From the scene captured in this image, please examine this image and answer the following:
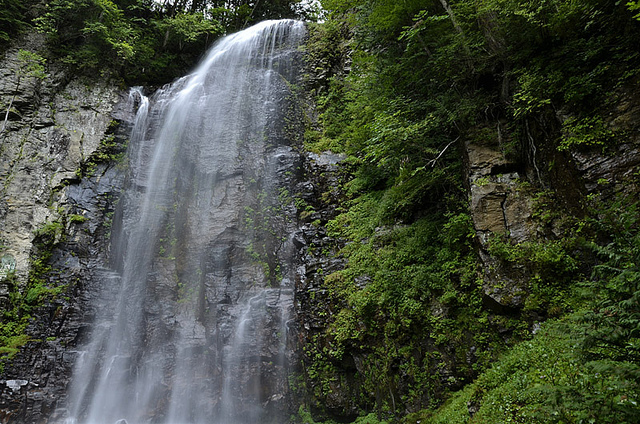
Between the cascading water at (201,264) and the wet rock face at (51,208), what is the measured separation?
0.57 m

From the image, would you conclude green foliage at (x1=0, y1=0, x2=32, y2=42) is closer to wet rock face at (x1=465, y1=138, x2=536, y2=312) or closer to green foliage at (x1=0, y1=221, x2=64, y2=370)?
green foliage at (x1=0, y1=221, x2=64, y2=370)

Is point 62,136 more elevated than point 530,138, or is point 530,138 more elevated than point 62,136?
point 62,136

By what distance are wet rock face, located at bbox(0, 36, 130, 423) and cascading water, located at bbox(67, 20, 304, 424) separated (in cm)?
57

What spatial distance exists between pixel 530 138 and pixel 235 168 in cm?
988

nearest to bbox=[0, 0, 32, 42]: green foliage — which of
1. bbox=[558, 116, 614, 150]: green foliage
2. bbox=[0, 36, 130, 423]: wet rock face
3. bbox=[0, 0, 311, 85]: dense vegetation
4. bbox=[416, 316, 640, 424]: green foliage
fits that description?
bbox=[0, 0, 311, 85]: dense vegetation

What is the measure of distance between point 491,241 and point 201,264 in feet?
29.4

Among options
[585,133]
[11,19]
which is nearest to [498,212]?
[585,133]

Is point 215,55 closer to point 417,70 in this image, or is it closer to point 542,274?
point 417,70

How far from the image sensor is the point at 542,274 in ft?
17.1

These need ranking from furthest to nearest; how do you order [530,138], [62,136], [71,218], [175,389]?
1. [62,136]
2. [71,218]
3. [175,389]
4. [530,138]

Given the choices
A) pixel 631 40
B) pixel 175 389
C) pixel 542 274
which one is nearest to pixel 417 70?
pixel 631 40

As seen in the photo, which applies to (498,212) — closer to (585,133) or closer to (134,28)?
(585,133)

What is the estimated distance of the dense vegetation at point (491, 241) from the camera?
3.43 meters

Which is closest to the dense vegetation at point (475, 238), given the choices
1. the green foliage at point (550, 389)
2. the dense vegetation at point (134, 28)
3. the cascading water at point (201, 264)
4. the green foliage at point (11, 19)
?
the green foliage at point (550, 389)
